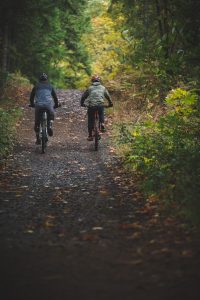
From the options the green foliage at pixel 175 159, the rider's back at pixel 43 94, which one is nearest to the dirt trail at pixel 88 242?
the green foliage at pixel 175 159

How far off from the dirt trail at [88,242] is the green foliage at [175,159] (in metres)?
0.34

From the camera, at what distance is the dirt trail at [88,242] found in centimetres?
407

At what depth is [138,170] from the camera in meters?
9.13

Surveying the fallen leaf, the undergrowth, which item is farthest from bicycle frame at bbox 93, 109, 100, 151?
the fallen leaf

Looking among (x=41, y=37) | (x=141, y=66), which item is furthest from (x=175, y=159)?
(x=41, y=37)

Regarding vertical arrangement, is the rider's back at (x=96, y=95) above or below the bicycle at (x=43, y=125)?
above

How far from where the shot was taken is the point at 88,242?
5383 millimetres

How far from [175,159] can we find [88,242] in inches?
109

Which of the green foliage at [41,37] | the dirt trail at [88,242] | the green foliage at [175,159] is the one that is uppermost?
the green foliage at [41,37]

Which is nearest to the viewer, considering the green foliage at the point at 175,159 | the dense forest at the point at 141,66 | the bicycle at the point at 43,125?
the green foliage at the point at 175,159

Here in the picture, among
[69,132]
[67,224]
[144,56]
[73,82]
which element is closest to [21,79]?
[69,132]

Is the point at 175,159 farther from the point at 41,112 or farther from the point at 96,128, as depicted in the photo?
the point at 41,112

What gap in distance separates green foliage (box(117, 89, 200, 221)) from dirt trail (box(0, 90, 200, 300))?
0.34 metres

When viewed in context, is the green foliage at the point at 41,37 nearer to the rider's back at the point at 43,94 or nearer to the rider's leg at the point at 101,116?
the rider's back at the point at 43,94
